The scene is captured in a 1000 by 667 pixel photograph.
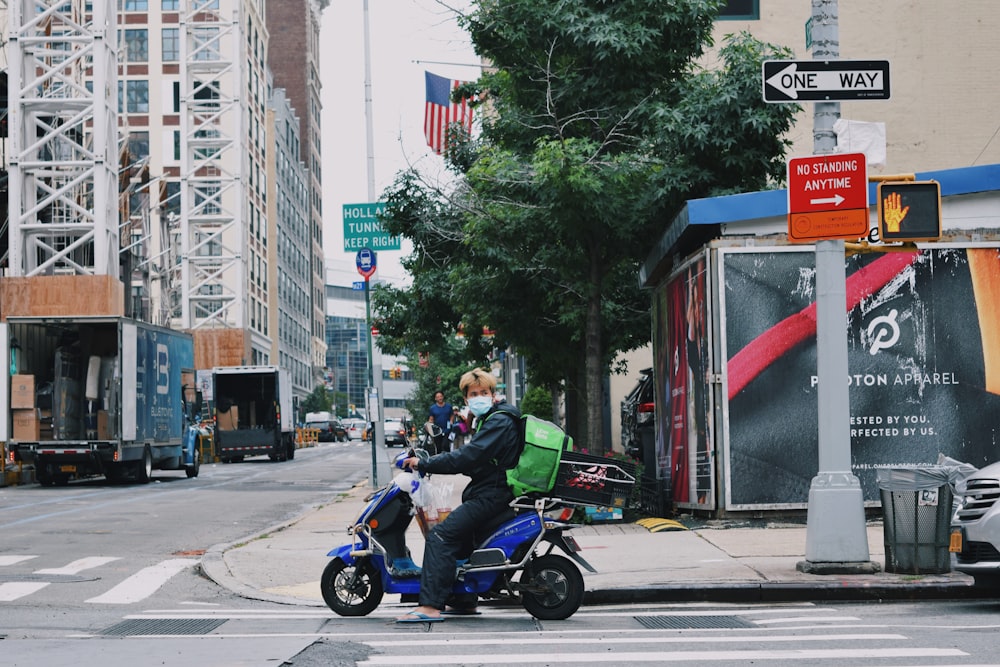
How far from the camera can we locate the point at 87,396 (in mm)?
30672

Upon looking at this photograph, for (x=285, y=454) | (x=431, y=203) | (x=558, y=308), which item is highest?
(x=431, y=203)

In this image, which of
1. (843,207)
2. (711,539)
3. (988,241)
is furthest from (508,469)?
(988,241)

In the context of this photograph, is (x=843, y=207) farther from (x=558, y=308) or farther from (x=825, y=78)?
(x=558, y=308)

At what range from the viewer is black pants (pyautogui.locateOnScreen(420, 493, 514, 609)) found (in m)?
9.04

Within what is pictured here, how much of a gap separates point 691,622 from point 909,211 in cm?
430

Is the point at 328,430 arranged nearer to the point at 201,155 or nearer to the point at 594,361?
the point at 201,155

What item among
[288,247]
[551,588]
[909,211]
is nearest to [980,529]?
[551,588]

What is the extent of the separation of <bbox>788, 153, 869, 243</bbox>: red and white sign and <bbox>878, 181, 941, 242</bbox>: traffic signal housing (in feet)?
1.01

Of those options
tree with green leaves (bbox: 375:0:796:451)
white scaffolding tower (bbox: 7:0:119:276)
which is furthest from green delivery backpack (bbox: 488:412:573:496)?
white scaffolding tower (bbox: 7:0:119:276)

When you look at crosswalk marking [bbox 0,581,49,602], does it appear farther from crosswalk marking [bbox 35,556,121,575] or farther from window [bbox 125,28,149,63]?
window [bbox 125,28,149,63]

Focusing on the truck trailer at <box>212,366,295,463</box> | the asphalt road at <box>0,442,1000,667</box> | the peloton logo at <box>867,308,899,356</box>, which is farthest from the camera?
the truck trailer at <box>212,366,295,463</box>

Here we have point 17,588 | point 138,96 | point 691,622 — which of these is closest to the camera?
point 691,622

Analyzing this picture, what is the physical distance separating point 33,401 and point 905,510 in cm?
2271

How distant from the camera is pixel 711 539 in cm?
1378
